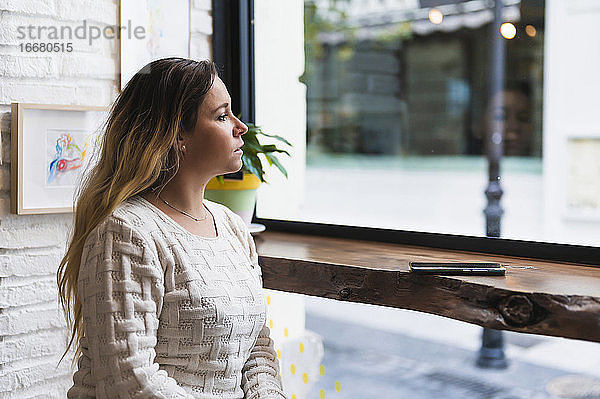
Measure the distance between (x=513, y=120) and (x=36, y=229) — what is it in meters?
3.03

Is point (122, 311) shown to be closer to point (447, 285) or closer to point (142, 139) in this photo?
point (142, 139)

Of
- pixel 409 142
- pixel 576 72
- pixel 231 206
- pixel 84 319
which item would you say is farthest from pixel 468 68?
pixel 84 319

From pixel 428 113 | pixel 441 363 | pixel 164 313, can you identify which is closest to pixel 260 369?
pixel 164 313

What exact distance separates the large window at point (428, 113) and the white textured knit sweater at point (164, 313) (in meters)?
0.83

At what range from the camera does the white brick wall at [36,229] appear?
188 centimetres

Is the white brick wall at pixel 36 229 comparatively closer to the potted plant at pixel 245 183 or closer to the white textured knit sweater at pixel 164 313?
the potted plant at pixel 245 183

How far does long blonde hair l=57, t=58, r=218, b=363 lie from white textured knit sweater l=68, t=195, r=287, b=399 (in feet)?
0.20

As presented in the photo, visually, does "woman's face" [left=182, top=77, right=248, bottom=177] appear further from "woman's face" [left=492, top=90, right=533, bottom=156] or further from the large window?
"woman's face" [left=492, top=90, right=533, bottom=156]

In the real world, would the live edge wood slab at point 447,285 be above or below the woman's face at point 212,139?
below

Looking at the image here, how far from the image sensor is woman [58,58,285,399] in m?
1.35

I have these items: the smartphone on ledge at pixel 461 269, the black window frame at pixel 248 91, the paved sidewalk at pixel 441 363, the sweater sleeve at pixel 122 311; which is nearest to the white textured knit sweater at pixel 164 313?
the sweater sleeve at pixel 122 311

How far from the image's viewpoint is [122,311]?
1336 mm

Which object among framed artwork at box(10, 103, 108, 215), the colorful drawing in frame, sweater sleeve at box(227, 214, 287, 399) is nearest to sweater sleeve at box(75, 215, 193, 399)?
sweater sleeve at box(227, 214, 287, 399)

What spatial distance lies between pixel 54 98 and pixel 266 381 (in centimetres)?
98
